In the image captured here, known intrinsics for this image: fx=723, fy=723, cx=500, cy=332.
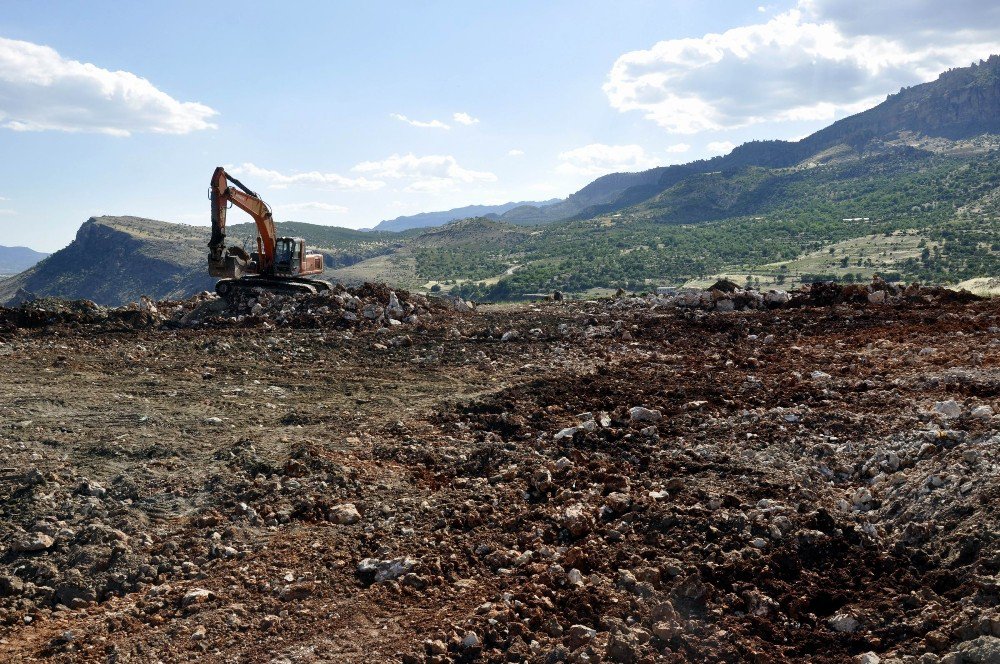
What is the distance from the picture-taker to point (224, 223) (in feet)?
61.2

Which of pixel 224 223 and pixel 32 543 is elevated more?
pixel 224 223

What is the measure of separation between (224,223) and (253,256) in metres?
1.24

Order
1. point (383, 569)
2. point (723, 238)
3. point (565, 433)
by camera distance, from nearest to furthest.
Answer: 1. point (383, 569)
2. point (565, 433)
3. point (723, 238)

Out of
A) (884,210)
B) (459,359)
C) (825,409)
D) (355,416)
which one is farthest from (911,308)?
(884,210)

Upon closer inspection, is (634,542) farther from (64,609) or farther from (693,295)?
(693,295)

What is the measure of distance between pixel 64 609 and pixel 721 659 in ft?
15.0

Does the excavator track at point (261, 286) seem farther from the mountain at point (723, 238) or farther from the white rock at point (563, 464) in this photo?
the mountain at point (723, 238)

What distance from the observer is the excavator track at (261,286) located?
1864 centimetres

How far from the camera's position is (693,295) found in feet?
60.0

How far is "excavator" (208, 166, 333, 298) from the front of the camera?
18.5 metres

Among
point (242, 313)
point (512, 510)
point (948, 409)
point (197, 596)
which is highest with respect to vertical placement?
point (242, 313)

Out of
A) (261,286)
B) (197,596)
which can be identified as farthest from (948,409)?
(261,286)

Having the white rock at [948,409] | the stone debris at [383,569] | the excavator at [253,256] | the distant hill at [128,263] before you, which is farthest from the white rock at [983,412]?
the distant hill at [128,263]

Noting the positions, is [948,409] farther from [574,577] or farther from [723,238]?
[723,238]
